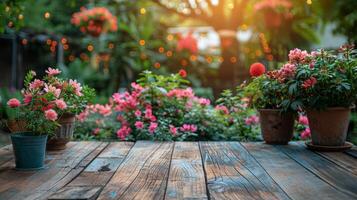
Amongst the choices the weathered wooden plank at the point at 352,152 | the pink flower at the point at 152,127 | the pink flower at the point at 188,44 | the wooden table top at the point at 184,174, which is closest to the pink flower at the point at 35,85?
the wooden table top at the point at 184,174

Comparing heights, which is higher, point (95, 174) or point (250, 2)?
point (250, 2)

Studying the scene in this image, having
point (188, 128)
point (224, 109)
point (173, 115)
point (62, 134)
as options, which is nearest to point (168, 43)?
point (224, 109)

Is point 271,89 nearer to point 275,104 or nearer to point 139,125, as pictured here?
point 275,104

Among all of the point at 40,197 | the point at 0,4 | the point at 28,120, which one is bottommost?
the point at 40,197

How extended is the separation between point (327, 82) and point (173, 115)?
140 centimetres

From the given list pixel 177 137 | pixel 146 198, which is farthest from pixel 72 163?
pixel 177 137

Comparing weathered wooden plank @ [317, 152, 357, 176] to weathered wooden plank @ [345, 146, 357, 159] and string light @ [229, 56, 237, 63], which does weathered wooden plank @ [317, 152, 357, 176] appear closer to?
weathered wooden plank @ [345, 146, 357, 159]

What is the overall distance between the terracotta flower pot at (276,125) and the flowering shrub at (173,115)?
617 mm

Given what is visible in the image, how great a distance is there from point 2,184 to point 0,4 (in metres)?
2.25

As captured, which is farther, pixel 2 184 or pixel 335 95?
pixel 335 95

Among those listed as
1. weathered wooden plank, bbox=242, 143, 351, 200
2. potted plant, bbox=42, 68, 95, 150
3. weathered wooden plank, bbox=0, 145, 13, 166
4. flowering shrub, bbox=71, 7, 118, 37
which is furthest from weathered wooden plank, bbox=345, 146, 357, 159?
flowering shrub, bbox=71, 7, 118, 37

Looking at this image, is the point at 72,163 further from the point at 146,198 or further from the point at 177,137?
the point at 177,137

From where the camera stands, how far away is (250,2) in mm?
6895

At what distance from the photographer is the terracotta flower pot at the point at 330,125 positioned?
2.58 meters
